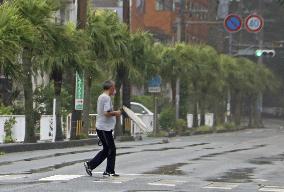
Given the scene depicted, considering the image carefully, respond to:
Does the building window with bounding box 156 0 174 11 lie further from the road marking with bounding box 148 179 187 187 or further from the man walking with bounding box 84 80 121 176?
the road marking with bounding box 148 179 187 187

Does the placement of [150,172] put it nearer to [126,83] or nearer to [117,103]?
[117,103]

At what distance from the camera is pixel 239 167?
18.3m

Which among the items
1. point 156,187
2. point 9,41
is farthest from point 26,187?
point 9,41

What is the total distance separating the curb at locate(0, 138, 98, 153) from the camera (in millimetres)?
22906

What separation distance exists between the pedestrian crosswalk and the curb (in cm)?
787

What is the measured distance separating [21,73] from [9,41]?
95.0 inches

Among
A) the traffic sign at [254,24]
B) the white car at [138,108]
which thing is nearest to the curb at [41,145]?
the white car at [138,108]

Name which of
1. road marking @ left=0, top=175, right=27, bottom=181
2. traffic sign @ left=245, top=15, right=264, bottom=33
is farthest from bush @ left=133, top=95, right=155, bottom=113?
road marking @ left=0, top=175, right=27, bottom=181

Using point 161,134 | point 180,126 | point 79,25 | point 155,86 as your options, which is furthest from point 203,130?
point 79,25

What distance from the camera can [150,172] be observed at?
1636 centimetres

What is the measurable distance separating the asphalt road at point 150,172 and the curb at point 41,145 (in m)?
0.49

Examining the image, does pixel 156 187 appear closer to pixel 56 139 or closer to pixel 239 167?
pixel 239 167

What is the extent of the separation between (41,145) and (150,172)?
9398 millimetres

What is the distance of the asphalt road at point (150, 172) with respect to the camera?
1345cm
